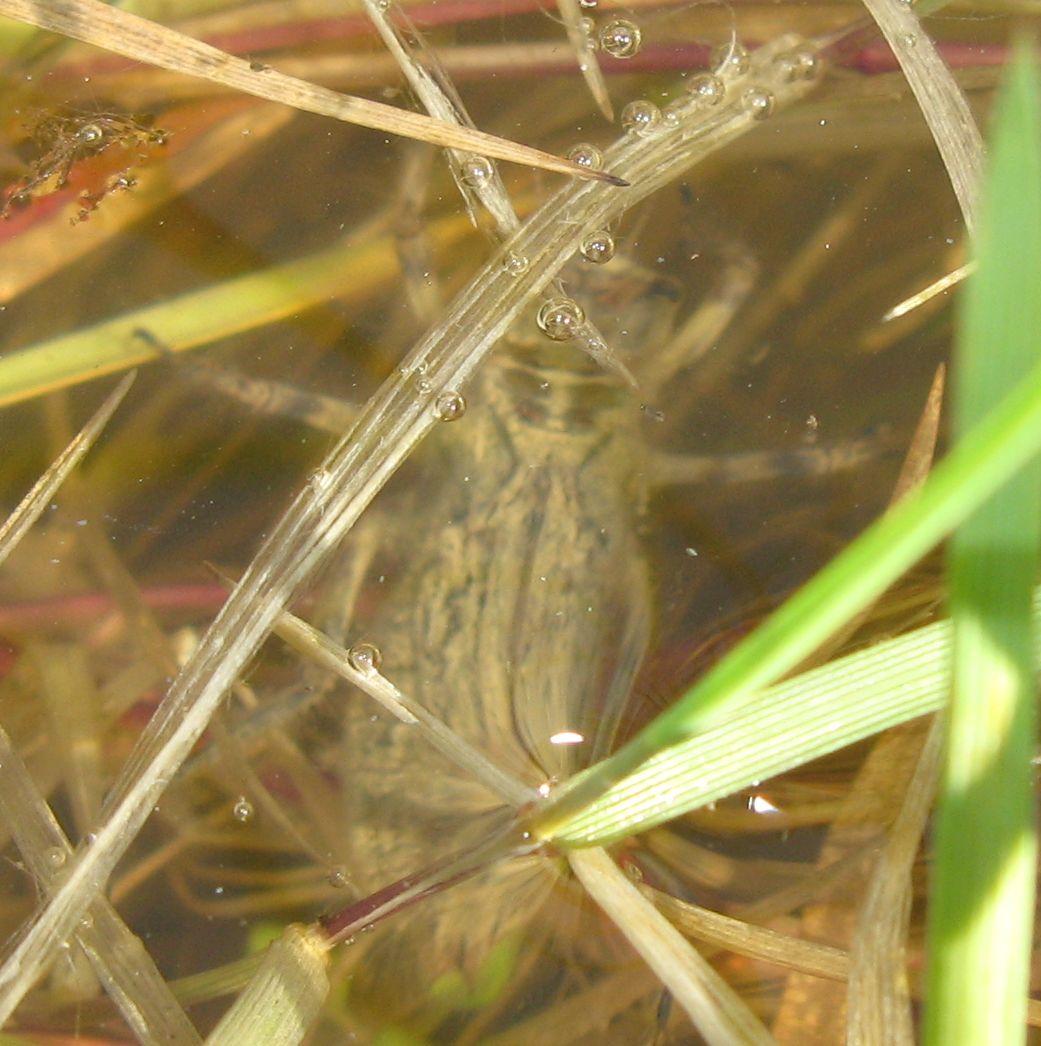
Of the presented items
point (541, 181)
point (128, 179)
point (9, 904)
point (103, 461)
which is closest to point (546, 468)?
point (541, 181)

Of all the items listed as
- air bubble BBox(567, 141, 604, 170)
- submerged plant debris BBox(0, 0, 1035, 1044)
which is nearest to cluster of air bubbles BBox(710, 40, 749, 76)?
submerged plant debris BBox(0, 0, 1035, 1044)

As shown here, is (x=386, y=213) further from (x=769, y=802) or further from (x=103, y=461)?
(x=769, y=802)

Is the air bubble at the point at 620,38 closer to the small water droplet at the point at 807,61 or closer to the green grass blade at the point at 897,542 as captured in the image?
the small water droplet at the point at 807,61

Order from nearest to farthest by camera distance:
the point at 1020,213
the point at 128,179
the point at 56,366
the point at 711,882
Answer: the point at 1020,213, the point at 711,882, the point at 56,366, the point at 128,179

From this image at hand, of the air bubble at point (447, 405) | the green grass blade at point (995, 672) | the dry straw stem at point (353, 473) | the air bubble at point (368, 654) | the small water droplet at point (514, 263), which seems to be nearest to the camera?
the green grass blade at point (995, 672)

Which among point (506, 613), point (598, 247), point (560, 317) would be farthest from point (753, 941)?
point (598, 247)

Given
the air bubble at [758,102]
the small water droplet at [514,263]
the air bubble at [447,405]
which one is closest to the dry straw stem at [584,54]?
the air bubble at [758,102]
